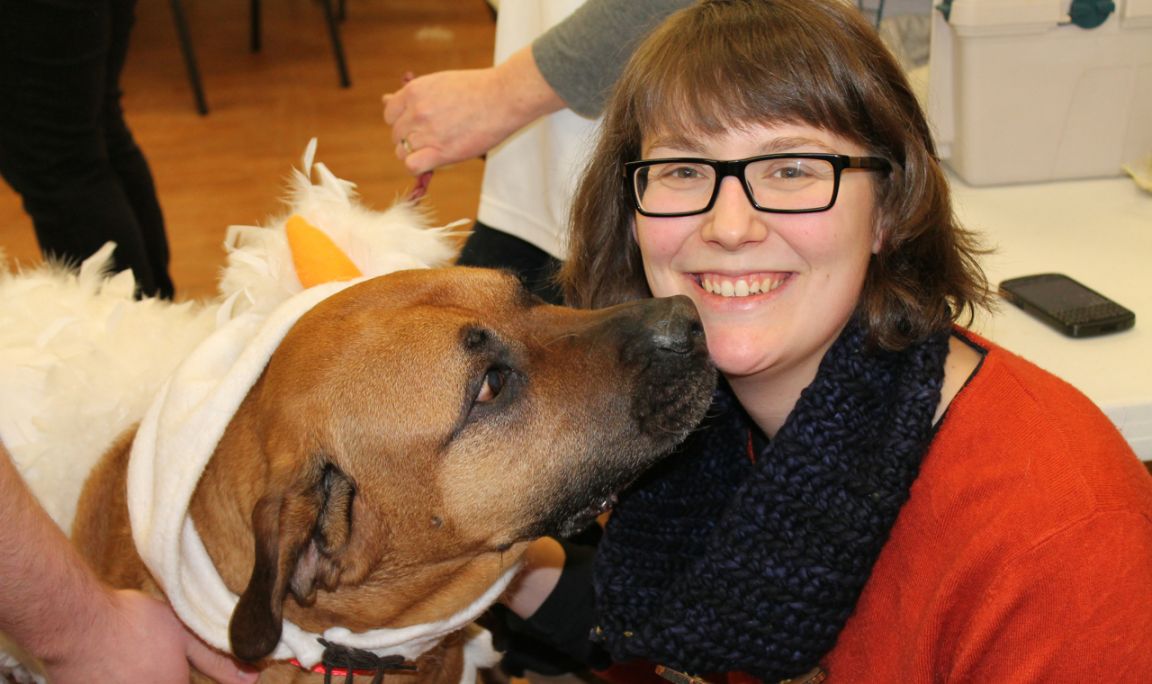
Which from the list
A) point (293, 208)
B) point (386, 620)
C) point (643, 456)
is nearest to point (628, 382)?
point (643, 456)

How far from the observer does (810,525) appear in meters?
1.71

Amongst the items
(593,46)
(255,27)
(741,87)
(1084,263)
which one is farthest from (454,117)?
(255,27)

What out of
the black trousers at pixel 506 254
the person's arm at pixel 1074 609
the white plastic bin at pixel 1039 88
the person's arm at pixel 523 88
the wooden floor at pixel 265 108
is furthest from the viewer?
the wooden floor at pixel 265 108

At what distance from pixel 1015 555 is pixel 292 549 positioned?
3.56 ft

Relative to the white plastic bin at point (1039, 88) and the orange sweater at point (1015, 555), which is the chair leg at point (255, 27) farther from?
the orange sweater at point (1015, 555)

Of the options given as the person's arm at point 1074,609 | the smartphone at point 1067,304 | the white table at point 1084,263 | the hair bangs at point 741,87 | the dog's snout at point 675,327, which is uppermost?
the hair bangs at point 741,87

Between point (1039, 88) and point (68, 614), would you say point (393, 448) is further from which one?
point (1039, 88)

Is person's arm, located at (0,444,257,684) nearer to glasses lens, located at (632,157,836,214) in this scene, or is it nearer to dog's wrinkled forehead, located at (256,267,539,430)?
dog's wrinkled forehead, located at (256,267,539,430)

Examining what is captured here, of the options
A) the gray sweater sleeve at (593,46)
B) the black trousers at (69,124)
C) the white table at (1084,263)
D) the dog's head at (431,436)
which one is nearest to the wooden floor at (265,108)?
the black trousers at (69,124)

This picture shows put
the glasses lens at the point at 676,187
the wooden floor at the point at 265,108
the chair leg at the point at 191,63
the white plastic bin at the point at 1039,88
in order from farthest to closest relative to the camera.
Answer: the chair leg at the point at 191,63 → the wooden floor at the point at 265,108 → the white plastic bin at the point at 1039,88 → the glasses lens at the point at 676,187

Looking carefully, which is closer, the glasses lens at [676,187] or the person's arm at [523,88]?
the glasses lens at [676,187]

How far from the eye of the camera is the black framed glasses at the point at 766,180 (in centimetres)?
166

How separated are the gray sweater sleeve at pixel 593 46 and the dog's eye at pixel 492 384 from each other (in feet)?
2.60

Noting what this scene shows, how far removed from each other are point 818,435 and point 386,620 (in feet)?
2.69
